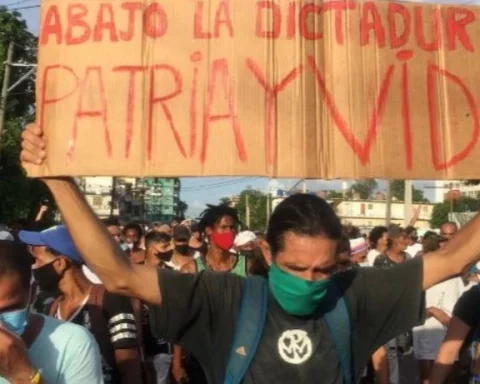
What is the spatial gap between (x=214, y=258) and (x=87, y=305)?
2.11m

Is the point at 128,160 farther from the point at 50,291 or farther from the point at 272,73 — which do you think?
the point at 50,291

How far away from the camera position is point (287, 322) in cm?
327

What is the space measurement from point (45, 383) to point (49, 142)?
841 millimetres

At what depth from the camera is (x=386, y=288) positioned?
3.44m

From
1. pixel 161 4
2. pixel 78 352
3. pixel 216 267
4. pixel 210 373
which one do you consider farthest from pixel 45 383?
pixel 216 267

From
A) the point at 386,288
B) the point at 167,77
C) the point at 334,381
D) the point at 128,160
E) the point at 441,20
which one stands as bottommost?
the point at 334,381

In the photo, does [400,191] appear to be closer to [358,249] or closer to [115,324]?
[358,249]

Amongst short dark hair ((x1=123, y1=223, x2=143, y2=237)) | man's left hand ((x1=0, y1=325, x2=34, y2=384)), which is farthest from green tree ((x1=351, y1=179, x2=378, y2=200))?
short dark hair ((x1=123, y1=223, x2=143, y2=237))

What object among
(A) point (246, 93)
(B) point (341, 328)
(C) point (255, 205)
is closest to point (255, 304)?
(B) point (341, 328)

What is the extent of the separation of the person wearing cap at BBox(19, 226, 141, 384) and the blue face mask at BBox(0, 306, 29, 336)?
136 centimetres

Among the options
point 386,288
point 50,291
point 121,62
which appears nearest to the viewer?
point 386,288

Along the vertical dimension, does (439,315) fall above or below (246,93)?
below

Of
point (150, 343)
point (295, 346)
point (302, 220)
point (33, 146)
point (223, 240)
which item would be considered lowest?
point (150, 343)

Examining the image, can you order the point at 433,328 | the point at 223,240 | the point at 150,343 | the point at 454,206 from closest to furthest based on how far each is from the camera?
1. the point at 150,343
2. the point at 223,240
3. the point at 433,328
4. the point at 454,206
